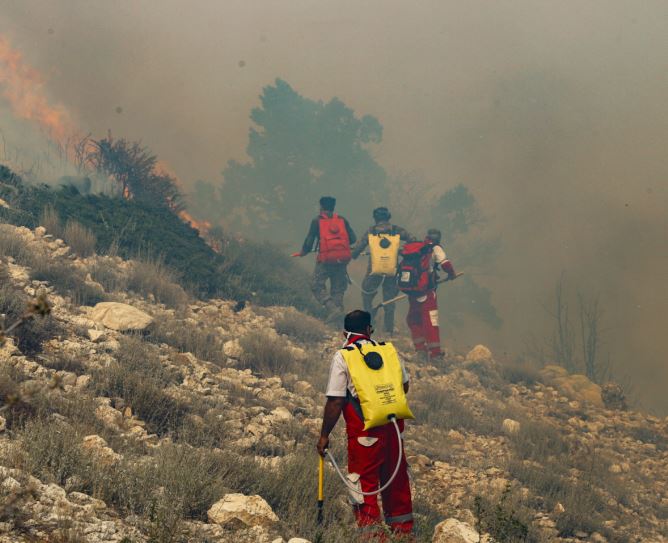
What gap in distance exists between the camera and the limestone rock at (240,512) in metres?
3.21

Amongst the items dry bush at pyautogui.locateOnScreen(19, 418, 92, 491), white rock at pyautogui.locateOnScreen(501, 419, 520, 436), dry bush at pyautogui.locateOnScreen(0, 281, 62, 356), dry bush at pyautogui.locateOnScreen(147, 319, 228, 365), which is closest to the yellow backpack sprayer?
dry bush at pyautogui.locateOnScreen(19, 418, 92, 491)

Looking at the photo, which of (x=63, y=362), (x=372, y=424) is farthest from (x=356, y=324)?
(x=63, y=362)

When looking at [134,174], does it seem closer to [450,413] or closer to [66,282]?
[66,282]

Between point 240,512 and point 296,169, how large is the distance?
24105 mm

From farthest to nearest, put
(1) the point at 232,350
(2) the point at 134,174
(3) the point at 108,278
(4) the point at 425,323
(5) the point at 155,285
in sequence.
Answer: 1. (2) the point at 134,174
2. (4) the point at 425,323
3. (5) the point at 155,285
4. (3) the point at 108,278
5. (1) the point at 232,350

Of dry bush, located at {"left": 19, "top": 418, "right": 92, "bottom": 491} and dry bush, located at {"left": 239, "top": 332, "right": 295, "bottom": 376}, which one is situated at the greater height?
dry bush, located at {"left": 239, "top": 332, "right": 295, "bottom": 376}

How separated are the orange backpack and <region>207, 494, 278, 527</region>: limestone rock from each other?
314 inches

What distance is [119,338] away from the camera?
6.14 m

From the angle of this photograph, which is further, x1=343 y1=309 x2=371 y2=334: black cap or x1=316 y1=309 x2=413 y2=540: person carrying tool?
x1=343 y1=309 x2=371 y2=334: black cap

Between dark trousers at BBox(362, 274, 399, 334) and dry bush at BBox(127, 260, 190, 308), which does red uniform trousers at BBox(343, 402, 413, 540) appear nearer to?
dry bush at BBox(127, 260, 190, 308)

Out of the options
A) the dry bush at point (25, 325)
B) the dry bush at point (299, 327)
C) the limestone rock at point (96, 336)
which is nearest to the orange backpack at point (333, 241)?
the dry bush at point (299, 327)

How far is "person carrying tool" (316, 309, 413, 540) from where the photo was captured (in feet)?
11.8

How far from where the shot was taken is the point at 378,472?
372 cm

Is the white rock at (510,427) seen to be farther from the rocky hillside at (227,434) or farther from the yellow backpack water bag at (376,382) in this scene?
the yellow backpack water bag at (376,382)
